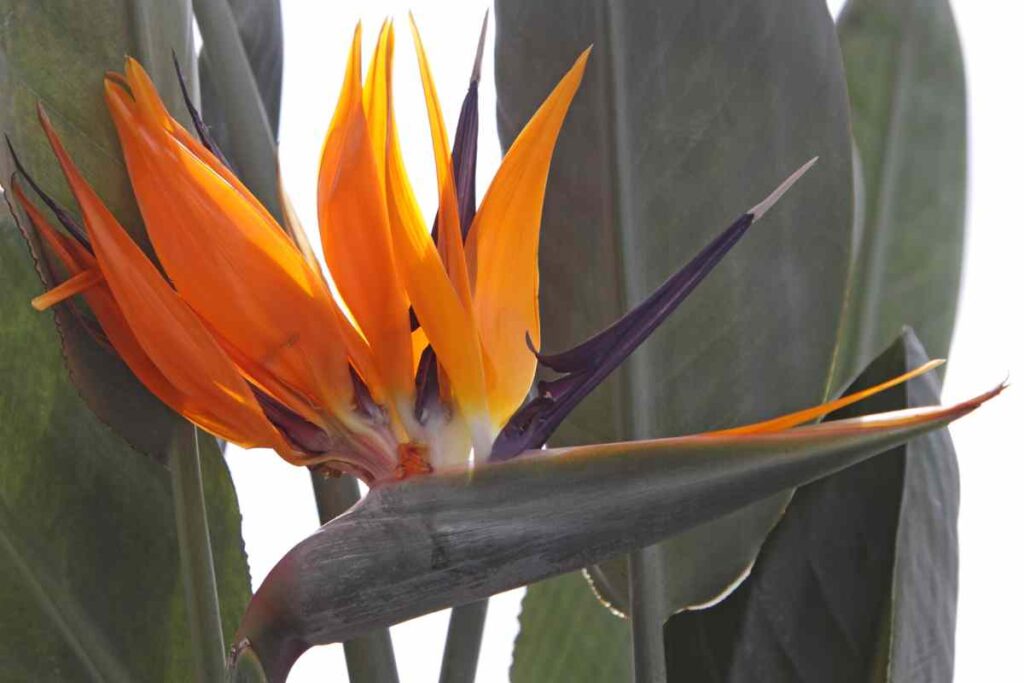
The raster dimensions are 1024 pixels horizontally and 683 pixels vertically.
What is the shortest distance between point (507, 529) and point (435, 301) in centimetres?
10

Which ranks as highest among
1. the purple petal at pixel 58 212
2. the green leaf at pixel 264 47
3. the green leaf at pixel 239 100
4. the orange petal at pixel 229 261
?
the green leaf at pixel 264 47

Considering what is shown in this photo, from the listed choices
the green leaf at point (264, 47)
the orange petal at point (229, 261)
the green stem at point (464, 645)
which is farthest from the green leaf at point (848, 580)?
the green leaf at point (264, 47)

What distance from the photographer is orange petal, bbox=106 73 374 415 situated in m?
0.51

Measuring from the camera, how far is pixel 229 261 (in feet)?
1.70

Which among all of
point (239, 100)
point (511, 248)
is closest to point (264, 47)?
point (239, 100)

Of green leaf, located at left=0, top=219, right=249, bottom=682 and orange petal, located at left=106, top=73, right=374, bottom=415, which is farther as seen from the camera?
green leaf, located at left=0, top=219, right=249, bottom=682

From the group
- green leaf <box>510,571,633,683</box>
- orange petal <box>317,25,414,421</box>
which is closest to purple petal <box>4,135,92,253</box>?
orange petal <box>317,25,414,421</box>

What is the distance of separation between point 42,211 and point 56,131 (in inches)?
1.4

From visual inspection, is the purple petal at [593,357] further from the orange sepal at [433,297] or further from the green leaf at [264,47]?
the green leaf at [264,47]

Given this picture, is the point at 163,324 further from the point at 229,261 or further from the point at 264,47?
the point at 264,47

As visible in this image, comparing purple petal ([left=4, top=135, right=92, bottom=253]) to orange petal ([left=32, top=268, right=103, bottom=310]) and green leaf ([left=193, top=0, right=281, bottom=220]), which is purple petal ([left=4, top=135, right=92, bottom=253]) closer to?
orange petal ([left=32, top=268, right=103, bottom=310])

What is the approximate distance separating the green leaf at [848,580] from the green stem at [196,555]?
303 mm

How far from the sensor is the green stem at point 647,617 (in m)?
0.74

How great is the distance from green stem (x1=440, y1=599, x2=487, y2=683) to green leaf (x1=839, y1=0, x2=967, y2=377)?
1.31ft
